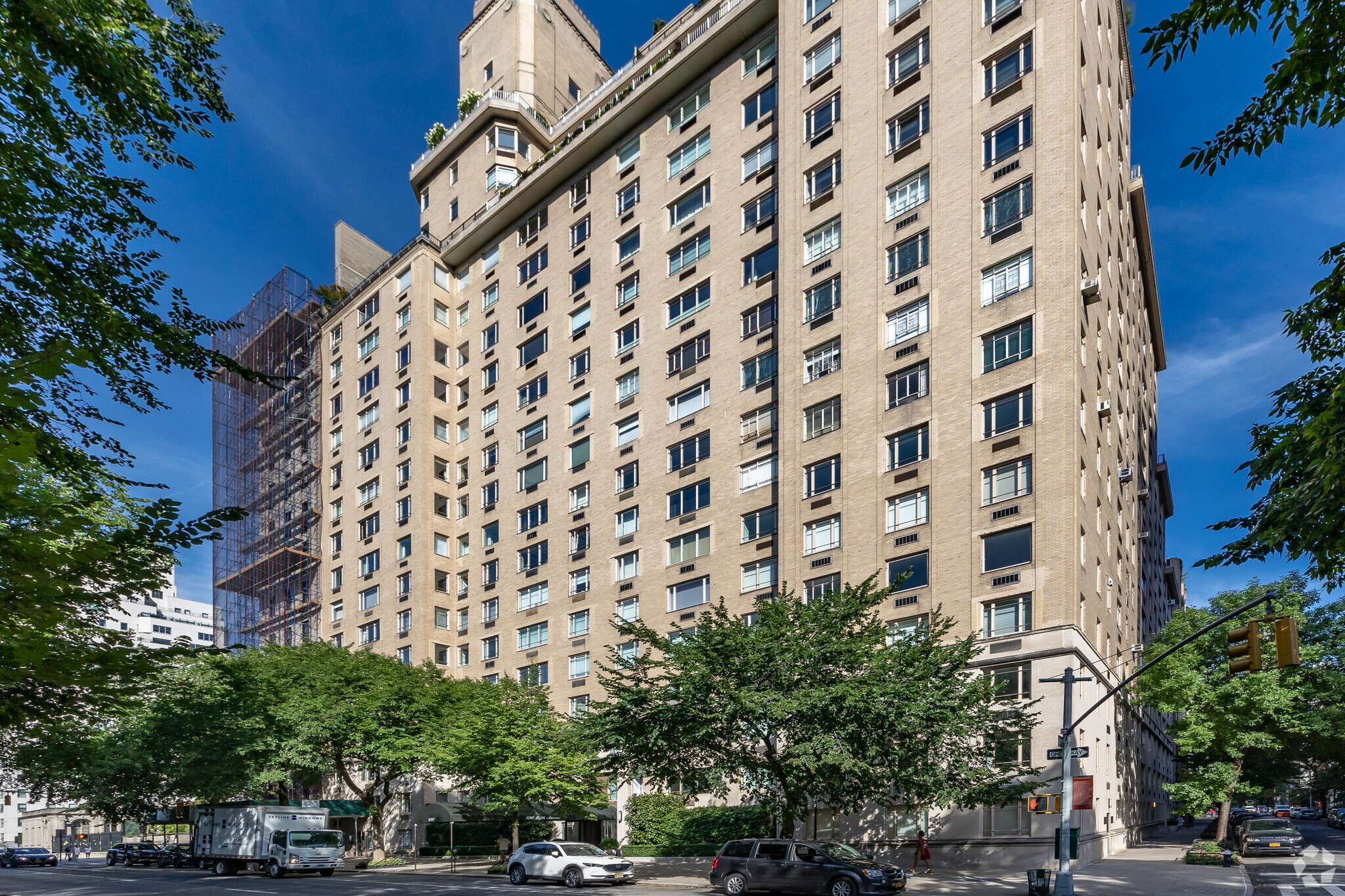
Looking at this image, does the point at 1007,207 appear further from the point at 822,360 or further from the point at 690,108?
the point at 690,108

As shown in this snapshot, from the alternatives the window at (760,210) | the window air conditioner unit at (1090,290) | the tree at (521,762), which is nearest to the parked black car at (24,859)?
the tree at (521,762)

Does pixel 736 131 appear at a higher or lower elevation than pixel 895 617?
higher

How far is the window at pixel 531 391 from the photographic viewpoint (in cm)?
6044

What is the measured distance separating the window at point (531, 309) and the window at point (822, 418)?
24.8m

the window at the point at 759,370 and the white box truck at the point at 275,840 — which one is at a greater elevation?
the window at the point at 759,370

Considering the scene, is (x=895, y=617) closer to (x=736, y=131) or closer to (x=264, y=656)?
(x=736, y=131)

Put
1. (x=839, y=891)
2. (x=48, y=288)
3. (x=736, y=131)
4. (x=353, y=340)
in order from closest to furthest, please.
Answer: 1. (x=48, y=288)
2. (x=839, y=891)
3. (x=736, y=131)
4. (x=353, y=340)

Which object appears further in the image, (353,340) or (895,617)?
(353,340)

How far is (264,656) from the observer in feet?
173

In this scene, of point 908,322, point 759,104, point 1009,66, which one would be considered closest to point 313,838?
point 908,322

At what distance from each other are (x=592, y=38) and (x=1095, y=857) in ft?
255

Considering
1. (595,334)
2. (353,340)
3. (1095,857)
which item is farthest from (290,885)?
(353,340)

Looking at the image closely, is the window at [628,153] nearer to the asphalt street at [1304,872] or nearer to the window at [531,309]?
the window at [531,309]

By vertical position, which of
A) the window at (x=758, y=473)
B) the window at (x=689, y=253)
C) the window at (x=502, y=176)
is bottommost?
the window at (x=758, y=473)
